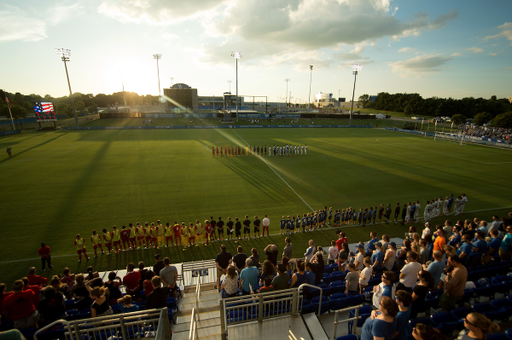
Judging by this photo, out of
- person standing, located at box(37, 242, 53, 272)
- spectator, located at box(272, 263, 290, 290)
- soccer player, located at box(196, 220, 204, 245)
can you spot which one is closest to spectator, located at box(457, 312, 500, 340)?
spectator, located at box(272, 263, 290, 290)

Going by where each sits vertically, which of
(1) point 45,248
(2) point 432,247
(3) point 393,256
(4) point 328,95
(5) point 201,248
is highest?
(4) point 328,95

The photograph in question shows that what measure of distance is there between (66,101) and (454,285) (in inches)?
6340

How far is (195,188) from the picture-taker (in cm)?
1891

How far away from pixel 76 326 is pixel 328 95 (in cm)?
18304

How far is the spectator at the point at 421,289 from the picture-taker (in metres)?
4.42

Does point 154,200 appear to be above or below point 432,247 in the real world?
below

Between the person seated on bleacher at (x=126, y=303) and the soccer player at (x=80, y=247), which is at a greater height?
the person seated on bleacher at (x=126, y=303)

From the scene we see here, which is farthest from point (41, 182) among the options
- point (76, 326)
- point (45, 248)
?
point (76, 326)

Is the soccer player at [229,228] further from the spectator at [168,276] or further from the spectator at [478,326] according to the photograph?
the spectator at [478,326]

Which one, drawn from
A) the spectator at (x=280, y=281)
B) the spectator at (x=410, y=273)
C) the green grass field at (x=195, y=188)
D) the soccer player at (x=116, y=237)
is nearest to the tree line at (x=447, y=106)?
the green grass field at (x=195, y=188)

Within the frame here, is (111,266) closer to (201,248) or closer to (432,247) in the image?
(201,248)

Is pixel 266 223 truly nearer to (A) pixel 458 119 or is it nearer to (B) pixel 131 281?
(B) pixel 131 281

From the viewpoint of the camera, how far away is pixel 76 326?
13.9ft

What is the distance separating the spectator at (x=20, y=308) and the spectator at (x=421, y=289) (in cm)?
782
